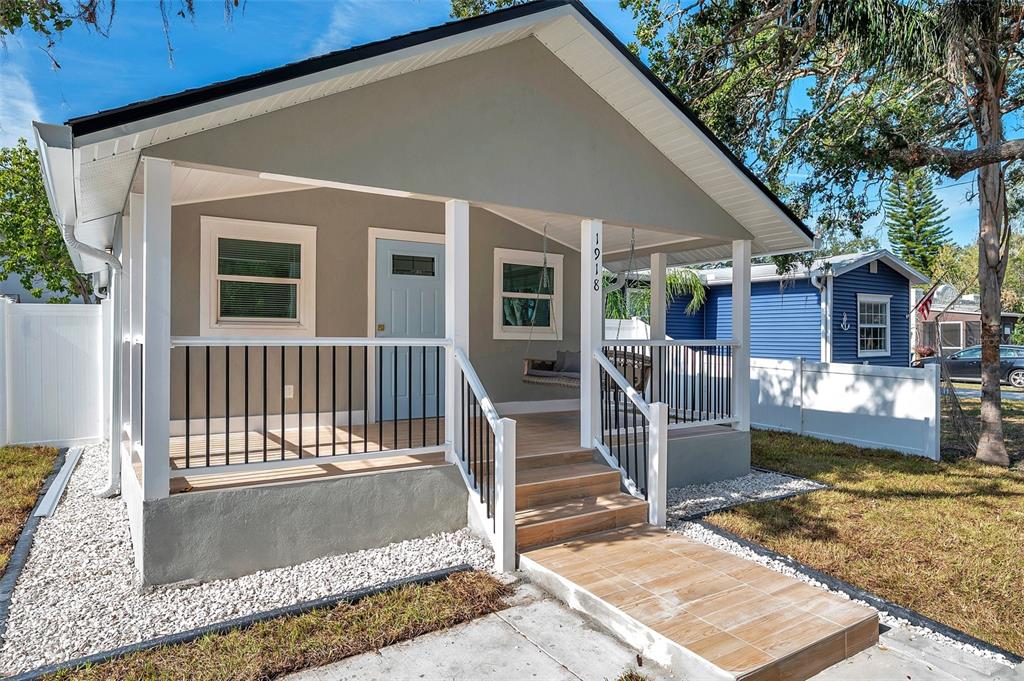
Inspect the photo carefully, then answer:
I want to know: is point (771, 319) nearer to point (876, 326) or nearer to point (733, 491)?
point (876, 326)

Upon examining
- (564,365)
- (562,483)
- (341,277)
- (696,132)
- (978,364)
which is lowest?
(562,483)

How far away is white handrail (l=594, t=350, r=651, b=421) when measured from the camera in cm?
517

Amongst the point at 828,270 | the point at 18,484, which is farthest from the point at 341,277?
the point at 828,270

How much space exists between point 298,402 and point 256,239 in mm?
1799

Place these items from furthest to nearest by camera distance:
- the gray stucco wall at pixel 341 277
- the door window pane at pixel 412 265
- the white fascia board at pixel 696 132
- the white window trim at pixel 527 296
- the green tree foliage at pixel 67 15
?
the white window trim at pixel 527 296, the door window pane at pixel 412 265, the gray stucco wall at pixel 341 277, the white fascia board at pixel 696 132, the green tree foliage at pixel 67 15

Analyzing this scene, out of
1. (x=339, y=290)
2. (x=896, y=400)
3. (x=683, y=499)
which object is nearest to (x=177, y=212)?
(x=339, y=290)

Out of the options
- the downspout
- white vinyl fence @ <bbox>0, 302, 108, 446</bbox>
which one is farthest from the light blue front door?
the downspout

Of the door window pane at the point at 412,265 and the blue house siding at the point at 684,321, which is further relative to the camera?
the blue house siding at the point at 684,321

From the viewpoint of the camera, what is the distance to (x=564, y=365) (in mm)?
7859

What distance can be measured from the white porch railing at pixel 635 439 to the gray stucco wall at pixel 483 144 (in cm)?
155

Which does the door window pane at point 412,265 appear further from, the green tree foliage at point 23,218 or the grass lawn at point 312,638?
the green tree foliage at point 23,218

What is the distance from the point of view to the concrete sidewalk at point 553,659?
304cm

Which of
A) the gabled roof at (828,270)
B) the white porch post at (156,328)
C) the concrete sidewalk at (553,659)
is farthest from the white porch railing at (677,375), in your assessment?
the gabled roof at (828,270)

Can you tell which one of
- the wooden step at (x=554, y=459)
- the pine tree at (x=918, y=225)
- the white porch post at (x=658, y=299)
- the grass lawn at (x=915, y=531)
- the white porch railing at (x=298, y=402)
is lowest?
the grass lawn at (x=915, y=531)
